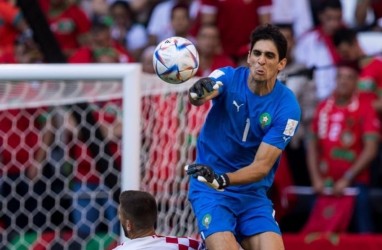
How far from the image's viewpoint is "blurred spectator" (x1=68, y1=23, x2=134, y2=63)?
947cm

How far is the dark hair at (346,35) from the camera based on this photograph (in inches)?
375

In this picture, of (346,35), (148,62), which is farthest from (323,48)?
(148,62)

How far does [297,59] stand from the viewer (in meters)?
9.97

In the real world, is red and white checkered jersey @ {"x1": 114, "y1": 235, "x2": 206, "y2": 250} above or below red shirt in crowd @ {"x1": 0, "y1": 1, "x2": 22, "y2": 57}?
below

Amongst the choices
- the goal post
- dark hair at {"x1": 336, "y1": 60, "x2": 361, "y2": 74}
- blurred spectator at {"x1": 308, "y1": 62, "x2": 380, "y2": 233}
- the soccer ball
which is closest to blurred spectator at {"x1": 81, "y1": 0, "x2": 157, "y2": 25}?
dark hair at {"x1": 336, "y1": 60, "x2": 361, "y2": 74}

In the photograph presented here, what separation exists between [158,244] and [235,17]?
175 inches

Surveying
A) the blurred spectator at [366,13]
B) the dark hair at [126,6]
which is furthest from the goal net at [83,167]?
the dark hair at [126,6]

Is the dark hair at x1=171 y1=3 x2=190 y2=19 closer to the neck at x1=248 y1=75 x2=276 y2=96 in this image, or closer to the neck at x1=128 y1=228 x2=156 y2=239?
the neck at x1=248 y1=75 x2=276 y2=96

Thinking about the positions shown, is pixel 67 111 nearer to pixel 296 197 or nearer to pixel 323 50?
pixel 296 197

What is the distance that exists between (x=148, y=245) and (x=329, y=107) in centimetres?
372

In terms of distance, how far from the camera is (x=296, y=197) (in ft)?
30.3

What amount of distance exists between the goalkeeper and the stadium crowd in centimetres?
182

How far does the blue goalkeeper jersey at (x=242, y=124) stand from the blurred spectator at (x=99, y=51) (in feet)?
11.3

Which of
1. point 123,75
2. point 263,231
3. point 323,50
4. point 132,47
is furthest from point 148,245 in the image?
point 132,47
